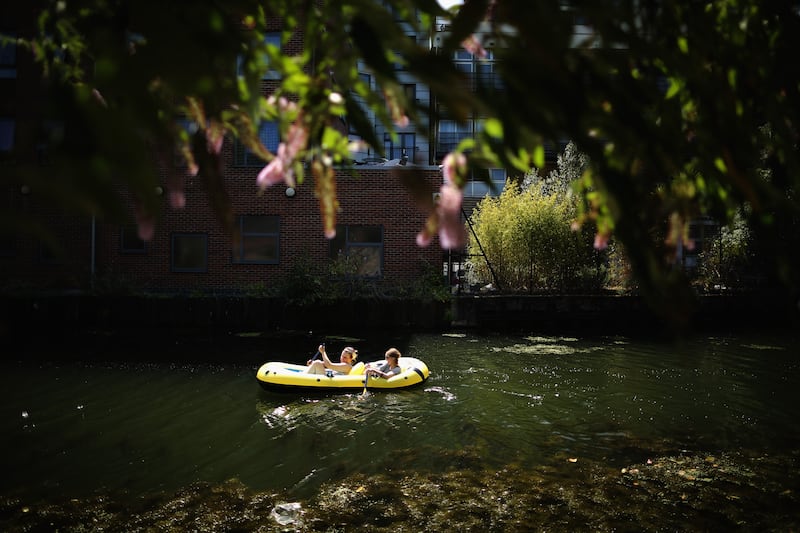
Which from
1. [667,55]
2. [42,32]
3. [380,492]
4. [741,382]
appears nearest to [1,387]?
[380,492]

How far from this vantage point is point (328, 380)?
441 inches

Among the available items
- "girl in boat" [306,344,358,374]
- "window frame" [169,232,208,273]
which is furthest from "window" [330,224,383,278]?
"girl in boat" [306,344,358,374]

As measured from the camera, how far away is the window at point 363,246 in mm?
21250

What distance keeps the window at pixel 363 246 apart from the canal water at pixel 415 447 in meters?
7.50

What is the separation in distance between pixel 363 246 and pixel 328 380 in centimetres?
1071

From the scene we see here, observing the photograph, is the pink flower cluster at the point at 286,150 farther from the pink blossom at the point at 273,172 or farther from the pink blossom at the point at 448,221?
the pink blossom at the point at 448,221

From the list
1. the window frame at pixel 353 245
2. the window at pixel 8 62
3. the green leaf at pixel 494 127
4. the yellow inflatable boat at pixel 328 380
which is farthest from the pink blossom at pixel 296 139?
the window at pixel 8 62

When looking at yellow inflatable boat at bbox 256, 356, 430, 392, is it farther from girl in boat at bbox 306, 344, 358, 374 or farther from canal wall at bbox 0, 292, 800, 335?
canal wall at bbox 0, 292, 800, 335

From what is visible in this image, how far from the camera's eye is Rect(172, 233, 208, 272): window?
2177cm

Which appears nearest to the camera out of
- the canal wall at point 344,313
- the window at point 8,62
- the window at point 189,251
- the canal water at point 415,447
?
the canal water at point 415,447

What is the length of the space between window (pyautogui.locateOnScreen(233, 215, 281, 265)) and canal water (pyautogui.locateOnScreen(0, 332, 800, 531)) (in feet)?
26.1

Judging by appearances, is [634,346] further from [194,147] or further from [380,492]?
[194,147]

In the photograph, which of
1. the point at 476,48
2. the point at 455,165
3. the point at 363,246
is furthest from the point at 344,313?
the point at 455,165

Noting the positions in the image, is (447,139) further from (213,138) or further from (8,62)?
(213,138)
